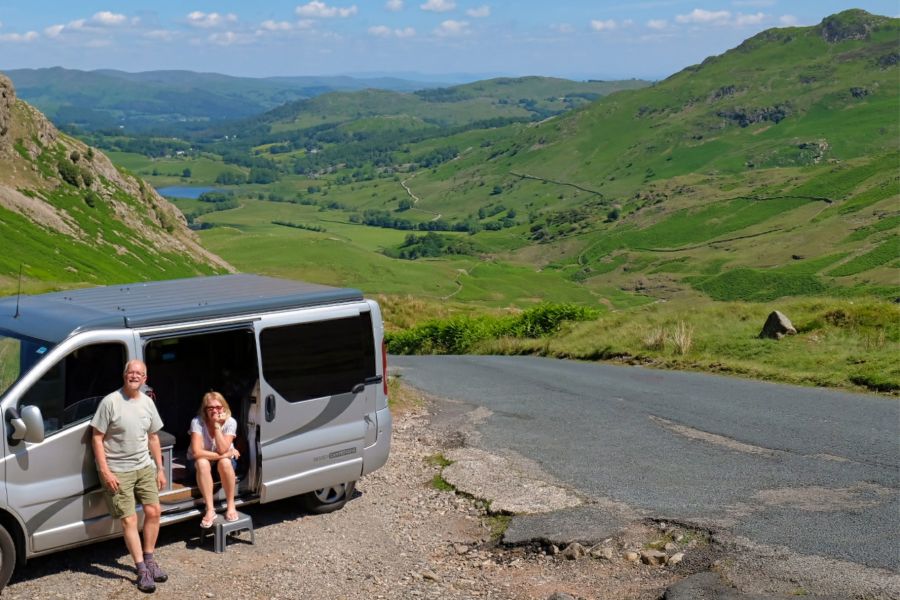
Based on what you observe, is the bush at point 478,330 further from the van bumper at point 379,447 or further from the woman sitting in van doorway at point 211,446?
the woman sitting in van doorway at point 211,446

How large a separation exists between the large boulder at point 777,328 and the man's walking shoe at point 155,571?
20109mm

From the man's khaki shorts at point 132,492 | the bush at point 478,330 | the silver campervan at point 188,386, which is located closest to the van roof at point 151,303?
the silver campervan at point 188,386

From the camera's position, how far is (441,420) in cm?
1692

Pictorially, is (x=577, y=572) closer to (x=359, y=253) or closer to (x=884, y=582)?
(x=884, y=582)

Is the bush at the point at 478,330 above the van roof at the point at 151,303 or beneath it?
beneath

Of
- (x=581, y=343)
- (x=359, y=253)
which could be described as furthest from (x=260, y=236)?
(x=581, y=343)

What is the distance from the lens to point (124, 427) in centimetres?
877

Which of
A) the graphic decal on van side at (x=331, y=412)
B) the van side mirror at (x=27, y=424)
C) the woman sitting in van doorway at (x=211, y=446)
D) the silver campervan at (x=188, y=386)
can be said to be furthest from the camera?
the graphic decal on van side at (x=331, y=412)

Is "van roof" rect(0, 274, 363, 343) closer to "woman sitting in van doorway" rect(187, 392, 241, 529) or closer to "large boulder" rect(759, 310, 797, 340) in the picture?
"woman sitting in van doorway" rect(187, 392, 241, 529)

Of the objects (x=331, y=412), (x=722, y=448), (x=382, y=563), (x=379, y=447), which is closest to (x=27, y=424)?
(x=331, y=412)

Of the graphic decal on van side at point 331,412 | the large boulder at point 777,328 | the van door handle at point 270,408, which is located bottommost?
the large boulder at point 777,328

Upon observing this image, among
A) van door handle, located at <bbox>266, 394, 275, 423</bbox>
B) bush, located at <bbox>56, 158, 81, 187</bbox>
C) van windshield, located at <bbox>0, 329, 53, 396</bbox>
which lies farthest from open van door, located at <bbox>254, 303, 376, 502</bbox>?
bush, located at <bbox>56, 158, 81, 187</bbox>

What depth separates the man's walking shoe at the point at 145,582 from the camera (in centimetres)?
872

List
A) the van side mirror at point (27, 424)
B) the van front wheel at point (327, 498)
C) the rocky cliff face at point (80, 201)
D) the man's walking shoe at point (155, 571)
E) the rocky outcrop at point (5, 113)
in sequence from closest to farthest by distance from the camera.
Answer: the van side mirror at point (27, 424) → the man's walking shoe at point (155, 571) → the van front wheel at point (327, 498) → the rocky cliff face at point (80, 201) → the rocky outcrop at point (5, 113)
